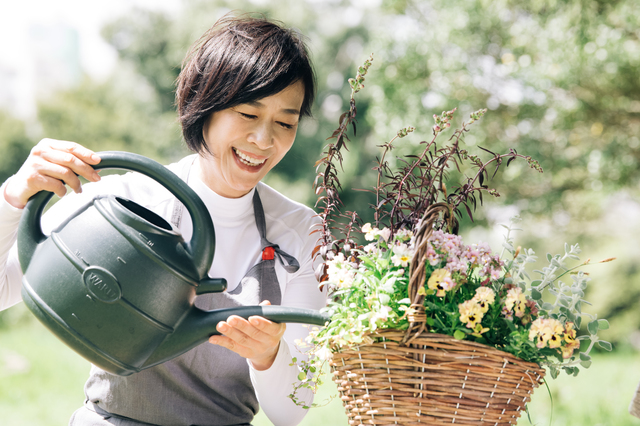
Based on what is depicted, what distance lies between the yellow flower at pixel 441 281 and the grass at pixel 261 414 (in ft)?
11.2

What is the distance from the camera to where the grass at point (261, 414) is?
480cm

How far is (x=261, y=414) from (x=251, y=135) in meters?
5.11

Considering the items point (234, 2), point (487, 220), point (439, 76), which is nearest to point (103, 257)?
point (487, 220)

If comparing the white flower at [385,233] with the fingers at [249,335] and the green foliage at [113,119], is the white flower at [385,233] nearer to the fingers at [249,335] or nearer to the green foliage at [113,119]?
the fingers at [249,335]

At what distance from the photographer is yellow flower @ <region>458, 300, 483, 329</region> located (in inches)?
35.3

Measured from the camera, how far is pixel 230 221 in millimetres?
1654

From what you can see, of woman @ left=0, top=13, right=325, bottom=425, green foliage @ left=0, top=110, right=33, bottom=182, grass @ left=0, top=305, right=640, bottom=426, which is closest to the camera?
woman @ left=0, top=13, right=325, bottom=425

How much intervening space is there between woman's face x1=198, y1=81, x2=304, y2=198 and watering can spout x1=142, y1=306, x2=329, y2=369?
0.53m

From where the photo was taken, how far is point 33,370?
682cm

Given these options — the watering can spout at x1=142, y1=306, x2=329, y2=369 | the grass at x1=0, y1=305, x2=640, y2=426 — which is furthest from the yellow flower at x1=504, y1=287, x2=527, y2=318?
the grass at x1=0, y1=305, x2=640, y2=426

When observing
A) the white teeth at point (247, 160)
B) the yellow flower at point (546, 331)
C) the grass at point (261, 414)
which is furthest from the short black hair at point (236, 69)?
the grass at point (261, 414)

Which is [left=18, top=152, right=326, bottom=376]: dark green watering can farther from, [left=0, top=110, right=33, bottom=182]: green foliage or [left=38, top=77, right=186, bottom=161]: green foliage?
[left=38, top=77, right=186, bottom=161]: green foliage

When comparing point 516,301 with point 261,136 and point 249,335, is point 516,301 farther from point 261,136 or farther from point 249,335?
point 261,136

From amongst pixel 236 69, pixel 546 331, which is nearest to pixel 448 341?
pixel 546 331
